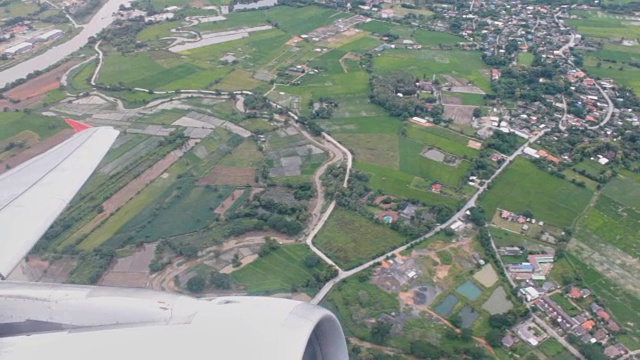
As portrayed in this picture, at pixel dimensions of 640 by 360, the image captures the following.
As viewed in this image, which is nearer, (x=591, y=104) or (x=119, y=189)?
(x=119, y=189)

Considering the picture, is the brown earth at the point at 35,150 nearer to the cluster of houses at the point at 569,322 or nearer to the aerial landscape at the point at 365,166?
the aerial landscape at the point at 365,166

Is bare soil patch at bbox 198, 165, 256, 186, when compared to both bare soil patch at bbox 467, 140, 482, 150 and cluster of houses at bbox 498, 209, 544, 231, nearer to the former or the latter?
cluster of houses at bbox 498, 209, 544, 231

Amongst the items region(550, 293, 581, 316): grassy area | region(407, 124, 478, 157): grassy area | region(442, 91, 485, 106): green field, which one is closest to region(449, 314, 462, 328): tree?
region(550, 293, 581, 316): grassy area

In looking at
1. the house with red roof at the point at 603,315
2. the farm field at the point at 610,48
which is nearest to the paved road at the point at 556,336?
the house with red roof at the point at 603,315

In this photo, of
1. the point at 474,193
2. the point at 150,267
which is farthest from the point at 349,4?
the point at 150,267

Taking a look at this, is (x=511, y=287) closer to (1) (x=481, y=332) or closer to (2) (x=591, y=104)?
(1) (x=481, y=332)

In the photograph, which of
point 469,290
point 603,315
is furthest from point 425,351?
point 603,315
